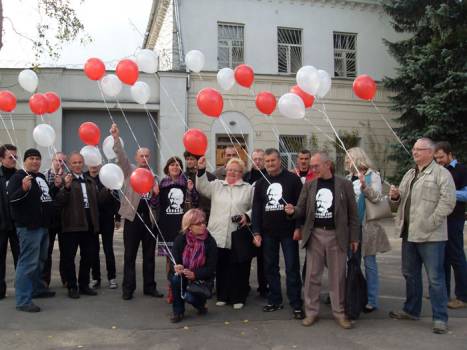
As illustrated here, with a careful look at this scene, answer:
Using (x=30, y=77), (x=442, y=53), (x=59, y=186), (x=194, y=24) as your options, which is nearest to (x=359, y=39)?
(x=442, y=53)

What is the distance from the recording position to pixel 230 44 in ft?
55.7

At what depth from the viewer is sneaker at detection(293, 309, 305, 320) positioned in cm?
505

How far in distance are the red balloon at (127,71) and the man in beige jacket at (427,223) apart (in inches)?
163

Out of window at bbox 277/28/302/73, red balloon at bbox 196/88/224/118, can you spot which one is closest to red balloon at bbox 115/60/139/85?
red balloon at bbox 196/88/224/118

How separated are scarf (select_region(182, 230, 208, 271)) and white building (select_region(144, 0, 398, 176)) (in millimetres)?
10988

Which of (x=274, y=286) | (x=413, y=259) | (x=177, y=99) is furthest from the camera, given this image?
(x=177, y=99)

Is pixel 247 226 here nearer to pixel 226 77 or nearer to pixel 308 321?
pixel 308 321

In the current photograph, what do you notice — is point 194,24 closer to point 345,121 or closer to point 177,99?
point 177,99

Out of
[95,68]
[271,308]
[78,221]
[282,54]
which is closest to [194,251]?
[271,308]

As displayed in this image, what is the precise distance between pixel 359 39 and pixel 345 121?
331 centimetres

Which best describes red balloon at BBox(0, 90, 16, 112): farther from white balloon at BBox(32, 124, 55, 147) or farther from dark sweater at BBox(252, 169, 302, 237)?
dark sweater at BBox(252, 169, 302, 237)

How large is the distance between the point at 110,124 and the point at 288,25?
7.31m

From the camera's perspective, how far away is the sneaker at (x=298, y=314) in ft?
16.6

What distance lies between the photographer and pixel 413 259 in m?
4.96
